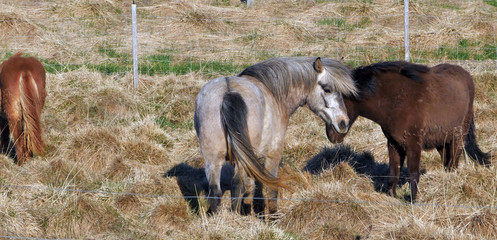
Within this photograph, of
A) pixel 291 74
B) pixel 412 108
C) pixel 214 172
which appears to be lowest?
pixel 214 172

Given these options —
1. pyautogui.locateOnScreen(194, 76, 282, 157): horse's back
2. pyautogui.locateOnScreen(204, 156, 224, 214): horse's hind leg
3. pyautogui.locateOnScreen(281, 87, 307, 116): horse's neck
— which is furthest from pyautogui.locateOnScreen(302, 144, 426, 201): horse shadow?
pyautogui.locateOnScreen(204, 156, 224, 214): horse's hind leg

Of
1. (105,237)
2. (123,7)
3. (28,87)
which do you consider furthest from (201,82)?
(123,7)

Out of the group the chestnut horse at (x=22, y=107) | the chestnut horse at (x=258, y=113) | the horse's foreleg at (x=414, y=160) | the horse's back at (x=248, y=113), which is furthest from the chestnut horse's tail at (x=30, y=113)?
the horse's foreleg at (x=414, y=160)

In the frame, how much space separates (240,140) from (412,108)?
89.9 inches

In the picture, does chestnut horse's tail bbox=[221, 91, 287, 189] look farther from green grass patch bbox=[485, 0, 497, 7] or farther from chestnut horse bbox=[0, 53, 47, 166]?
green grass patch bbox=[485, 0, 497, 7]

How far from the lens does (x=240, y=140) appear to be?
15.3 ft

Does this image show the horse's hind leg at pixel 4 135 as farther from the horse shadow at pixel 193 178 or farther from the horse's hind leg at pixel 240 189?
the horse's hind leg at pixel 240 189

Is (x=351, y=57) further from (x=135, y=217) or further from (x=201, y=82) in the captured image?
(x=135, y=217)

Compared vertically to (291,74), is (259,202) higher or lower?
lower

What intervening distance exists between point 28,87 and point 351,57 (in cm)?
675

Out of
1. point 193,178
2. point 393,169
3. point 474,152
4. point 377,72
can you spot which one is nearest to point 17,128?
point 193,178

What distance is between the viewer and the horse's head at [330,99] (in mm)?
5602

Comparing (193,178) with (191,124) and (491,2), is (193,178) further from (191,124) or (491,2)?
(491,2)

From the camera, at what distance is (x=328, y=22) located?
14.1m
